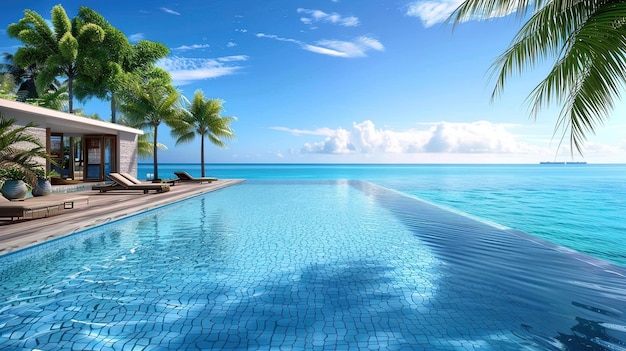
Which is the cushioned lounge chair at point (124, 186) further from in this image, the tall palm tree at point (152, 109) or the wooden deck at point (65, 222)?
the tall palm tree at point (152, 109)

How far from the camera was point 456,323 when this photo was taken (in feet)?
10.7

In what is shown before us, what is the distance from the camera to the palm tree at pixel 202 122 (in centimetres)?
2202

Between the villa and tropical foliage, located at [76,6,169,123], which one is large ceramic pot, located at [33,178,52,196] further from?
tropical foliage, located at [76,6,169,123]

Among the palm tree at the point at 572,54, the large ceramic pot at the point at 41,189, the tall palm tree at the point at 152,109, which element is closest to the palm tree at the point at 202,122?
the tall palm tree at the point at 152,109

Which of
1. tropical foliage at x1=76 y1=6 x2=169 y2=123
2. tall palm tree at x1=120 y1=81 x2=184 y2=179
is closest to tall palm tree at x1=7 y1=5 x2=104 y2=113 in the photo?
tropical foliage at x1=76 y1=6 x2=169 y2=123

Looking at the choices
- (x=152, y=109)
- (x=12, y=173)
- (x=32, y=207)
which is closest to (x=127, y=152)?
(x=152, y=109)

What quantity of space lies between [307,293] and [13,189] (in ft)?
24.1

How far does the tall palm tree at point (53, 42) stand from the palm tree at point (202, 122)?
656 cm

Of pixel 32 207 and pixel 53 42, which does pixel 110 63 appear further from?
pixel 32 207

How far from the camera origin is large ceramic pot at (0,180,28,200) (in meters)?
7.62

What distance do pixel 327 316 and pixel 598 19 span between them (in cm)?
342

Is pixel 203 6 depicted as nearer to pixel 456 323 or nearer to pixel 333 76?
pixel 333 76

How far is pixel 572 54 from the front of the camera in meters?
3.04

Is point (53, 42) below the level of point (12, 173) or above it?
above
